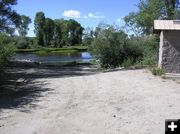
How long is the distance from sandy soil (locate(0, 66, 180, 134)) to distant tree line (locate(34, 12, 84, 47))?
287ft

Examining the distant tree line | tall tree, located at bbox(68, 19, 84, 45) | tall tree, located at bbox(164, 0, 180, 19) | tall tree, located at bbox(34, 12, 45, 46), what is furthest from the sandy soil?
tall tree, located at bbox(68, 19, 84, 45)

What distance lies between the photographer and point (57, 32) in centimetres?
10069

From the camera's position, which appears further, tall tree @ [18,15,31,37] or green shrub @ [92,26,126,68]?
tall tree @ [18,15,31,37]

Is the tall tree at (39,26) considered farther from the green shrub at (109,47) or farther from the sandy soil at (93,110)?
the sandy soil at (93,110)

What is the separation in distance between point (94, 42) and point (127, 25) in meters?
5.45

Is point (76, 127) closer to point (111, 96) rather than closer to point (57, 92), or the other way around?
point (111, 96)

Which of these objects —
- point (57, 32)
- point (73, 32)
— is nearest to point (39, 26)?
point (57, 32)

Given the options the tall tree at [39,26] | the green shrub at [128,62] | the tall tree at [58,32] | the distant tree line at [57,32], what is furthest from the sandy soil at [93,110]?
the tall tree at [58,32]

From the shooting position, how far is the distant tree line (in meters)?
99.0

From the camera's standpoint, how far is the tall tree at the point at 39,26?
319 feet

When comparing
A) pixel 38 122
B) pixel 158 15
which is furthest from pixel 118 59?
pixel 38 122

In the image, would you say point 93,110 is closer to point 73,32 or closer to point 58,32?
point 58,32

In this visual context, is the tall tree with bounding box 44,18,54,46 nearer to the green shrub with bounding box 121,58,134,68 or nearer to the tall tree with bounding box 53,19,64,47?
the tall tree with bounding box 53,19,64,47

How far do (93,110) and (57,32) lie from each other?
93163 millimetres
